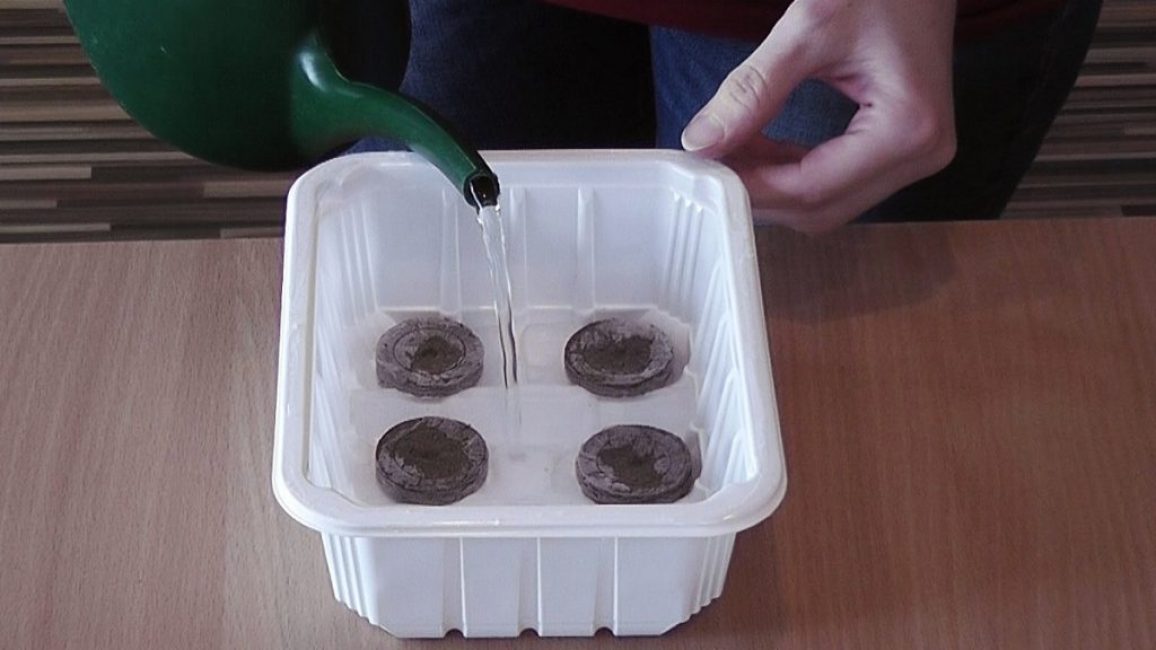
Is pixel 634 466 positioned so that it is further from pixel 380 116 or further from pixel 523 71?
pixel 523 71

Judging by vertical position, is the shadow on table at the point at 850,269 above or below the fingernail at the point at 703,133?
below

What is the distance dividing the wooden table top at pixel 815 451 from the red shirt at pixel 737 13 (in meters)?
0.12

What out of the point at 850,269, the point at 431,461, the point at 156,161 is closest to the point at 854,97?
the point at 850,269

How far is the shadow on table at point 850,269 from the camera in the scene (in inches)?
30.9

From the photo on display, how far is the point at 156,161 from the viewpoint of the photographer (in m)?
1.63

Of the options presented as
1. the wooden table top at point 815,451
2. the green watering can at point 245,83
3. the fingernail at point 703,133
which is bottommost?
the wooden table top at point 815,451

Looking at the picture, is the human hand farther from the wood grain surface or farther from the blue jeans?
the wood grain surface

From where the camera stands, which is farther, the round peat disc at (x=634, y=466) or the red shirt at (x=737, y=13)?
the red shirt at (x=737, y=13)

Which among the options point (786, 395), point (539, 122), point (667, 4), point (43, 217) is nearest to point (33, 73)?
point (43, 217)

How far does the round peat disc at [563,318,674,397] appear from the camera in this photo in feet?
2.42

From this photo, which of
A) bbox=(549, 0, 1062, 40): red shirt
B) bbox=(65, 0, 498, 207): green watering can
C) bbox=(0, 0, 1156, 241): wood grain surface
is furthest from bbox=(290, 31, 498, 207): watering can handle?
bbox=(0, 0, 1156, 241): wood grain surface

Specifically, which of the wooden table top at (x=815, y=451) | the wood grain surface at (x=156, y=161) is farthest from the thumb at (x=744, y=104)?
the wood grain surface at (x=156, y=161)

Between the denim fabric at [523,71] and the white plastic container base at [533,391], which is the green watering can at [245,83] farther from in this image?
the denim fabric at [523,71]

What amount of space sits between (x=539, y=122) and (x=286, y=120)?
0.36 m
